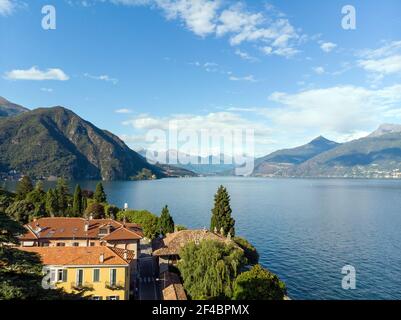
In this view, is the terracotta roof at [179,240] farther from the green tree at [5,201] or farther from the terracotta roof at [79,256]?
the green tree at [5,201]

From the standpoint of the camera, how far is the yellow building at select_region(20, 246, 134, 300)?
102ft

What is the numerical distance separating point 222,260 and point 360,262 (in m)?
41.3

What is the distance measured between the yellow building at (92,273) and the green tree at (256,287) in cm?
1185

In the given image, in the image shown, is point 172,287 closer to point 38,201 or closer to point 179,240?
point 179,240

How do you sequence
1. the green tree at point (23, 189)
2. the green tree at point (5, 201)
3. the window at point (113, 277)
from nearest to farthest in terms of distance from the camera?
1. the green tree at point (5, 201)
2. the window at point (113, 277)
3. the green tree at point (23, 189)

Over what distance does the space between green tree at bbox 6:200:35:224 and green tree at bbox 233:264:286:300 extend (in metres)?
60.2

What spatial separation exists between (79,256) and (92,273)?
7.66 feet

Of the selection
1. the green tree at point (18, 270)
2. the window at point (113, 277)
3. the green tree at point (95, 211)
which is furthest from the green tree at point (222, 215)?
the green tree at point (18, 270)

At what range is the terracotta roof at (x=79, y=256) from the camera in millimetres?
31797

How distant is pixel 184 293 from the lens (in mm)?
37406

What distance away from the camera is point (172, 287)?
37875 mm

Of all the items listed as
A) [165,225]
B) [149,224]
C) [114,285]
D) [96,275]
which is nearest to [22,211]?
[149,224]
